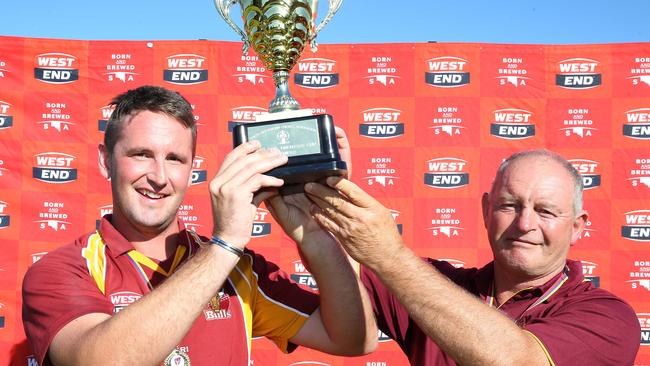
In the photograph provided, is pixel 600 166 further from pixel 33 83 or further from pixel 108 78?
pixel 33 83

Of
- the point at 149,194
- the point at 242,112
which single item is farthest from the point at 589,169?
the point at 149,194

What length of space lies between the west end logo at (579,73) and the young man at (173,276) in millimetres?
2608

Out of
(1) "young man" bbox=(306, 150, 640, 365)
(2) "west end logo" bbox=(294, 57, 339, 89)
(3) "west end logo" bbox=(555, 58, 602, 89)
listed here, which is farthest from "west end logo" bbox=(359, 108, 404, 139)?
(1) "young man" bbox=(306, 150, 640, 365)

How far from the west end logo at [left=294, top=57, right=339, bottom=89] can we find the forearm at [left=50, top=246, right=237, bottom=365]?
8.85ft

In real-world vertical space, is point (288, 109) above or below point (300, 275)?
above

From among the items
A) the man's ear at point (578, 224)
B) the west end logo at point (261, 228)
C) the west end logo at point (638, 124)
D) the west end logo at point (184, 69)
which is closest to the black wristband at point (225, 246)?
the man's ear at point (578, 224)

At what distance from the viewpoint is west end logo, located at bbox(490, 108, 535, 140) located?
3973 mm

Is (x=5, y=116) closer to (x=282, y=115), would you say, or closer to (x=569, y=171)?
(x=282, y=115)

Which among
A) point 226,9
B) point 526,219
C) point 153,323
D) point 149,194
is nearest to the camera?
point 153,323

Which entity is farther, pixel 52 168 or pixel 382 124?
pixel 382 124

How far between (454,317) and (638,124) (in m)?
3.07

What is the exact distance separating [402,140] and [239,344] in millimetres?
2461

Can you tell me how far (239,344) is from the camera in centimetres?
184

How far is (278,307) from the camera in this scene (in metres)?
2.00
